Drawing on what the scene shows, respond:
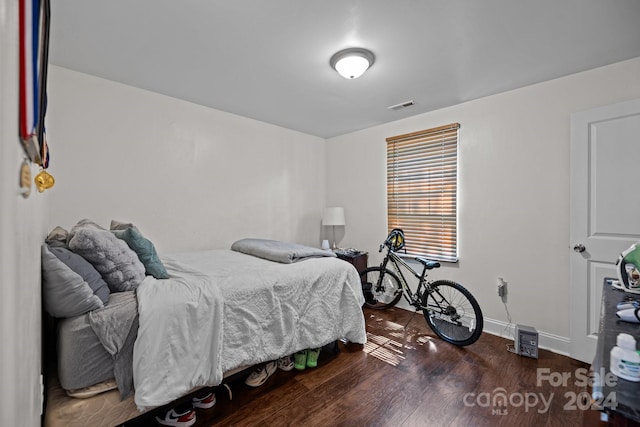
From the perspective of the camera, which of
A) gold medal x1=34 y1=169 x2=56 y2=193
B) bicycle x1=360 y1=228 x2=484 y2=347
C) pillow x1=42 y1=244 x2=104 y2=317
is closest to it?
gold medal x1=34 y1=169 x2=56 y2=193

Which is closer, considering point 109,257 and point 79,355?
point 79,355

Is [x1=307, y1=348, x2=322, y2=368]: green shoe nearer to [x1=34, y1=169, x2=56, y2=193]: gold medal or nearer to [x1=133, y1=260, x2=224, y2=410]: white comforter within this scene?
[x1=133, y1=260, x2=224, y2=410]: white comforter

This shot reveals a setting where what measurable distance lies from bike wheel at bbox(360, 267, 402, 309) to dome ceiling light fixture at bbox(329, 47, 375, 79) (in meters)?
2.28

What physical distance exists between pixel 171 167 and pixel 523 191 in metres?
3.71

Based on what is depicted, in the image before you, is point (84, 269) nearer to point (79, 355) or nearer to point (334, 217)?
point (79, 355)

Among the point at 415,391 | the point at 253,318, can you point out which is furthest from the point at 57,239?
the point at 415,391

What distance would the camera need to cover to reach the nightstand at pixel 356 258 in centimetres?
372

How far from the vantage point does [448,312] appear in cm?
275

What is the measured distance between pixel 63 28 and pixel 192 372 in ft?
7.98

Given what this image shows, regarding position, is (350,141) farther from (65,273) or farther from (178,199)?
(65,273)

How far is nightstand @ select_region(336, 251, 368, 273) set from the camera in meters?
3.72

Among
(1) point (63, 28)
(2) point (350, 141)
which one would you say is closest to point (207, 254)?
(1) point (63, 28)

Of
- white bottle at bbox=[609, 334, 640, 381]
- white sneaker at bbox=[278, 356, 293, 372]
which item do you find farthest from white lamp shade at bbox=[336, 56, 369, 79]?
white sneaker at bbox=[278, 356, 293, 372]

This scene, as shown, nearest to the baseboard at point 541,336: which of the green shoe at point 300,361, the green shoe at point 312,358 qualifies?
the green shoe at point 312,358
